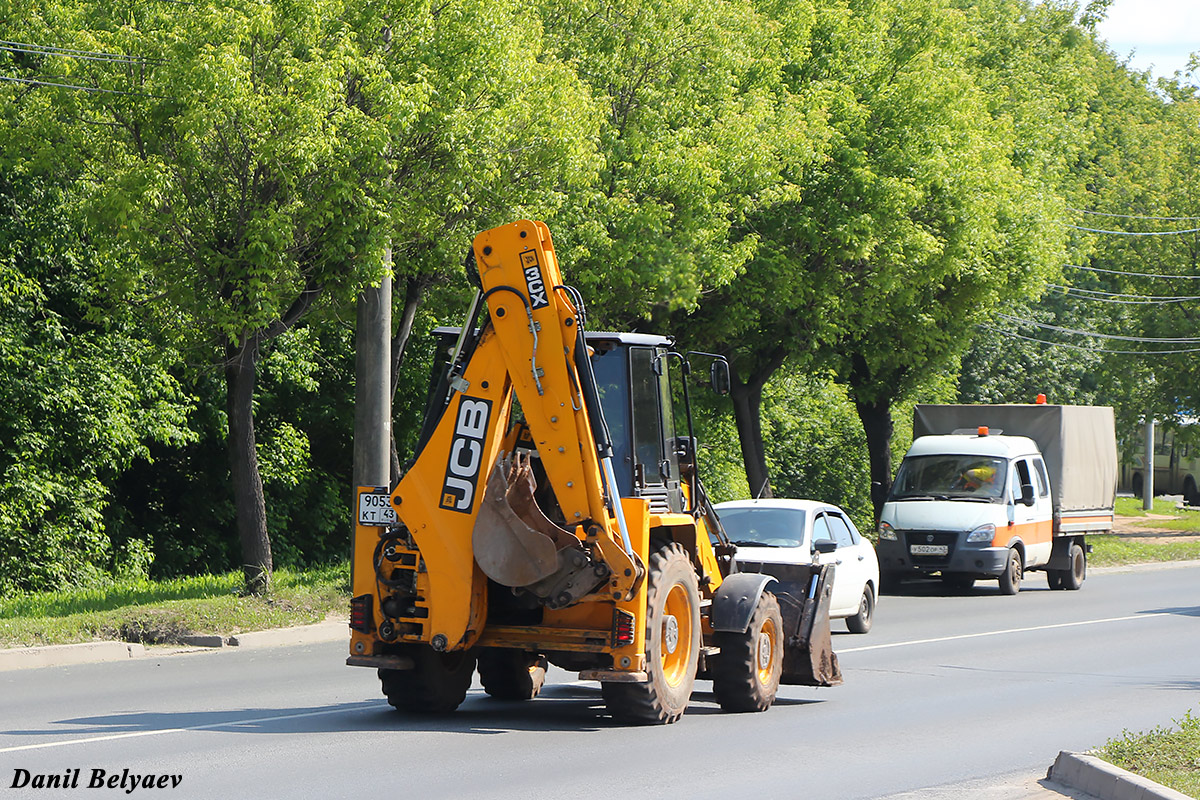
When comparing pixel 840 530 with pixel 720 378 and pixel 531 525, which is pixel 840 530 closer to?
pixel 720 378

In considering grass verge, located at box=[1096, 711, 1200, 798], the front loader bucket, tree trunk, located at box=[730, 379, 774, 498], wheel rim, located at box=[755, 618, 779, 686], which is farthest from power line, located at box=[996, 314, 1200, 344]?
grass verge, located at box=[1096, 711, 1200, 798]

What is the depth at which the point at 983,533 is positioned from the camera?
2261 centimetres

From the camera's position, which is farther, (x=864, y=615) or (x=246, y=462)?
(x=246, y=462)

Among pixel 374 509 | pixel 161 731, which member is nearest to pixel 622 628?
pixel 374 509

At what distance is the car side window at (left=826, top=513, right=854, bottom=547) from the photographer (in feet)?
58.0

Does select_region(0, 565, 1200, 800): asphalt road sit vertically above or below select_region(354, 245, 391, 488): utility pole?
below

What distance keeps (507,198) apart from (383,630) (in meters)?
9.21

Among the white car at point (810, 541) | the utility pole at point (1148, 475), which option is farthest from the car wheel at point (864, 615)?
the utility pole at point (1148, 475)

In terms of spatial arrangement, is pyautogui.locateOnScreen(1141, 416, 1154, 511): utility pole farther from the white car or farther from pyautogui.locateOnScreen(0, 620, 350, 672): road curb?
pyautogui.locateOnScreen(0, 620, 350, 672): road curb

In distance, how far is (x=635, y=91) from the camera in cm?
2177

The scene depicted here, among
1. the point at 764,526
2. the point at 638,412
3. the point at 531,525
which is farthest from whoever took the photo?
the point at 764,526

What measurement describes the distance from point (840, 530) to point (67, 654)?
29.8 feet

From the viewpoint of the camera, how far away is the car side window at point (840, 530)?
17.7m

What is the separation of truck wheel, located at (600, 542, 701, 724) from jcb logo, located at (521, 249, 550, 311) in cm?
198
